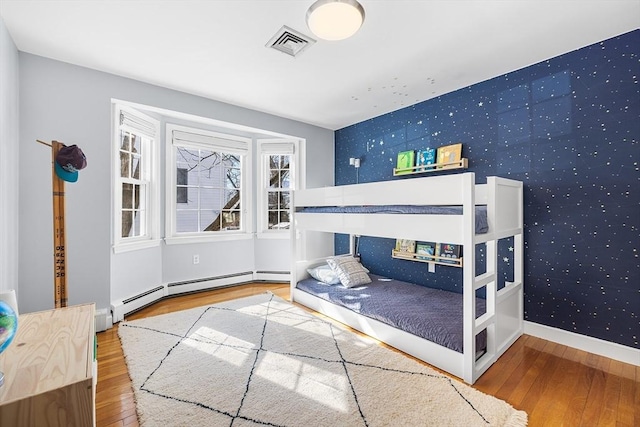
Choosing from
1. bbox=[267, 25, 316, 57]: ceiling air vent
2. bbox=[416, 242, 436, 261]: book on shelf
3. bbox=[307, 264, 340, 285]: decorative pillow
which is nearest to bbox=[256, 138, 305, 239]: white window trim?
bbox=[307, 264, 340, 285]: decorative pillow

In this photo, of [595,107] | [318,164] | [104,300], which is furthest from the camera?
[318,164]

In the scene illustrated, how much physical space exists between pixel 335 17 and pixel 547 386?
2566 mm

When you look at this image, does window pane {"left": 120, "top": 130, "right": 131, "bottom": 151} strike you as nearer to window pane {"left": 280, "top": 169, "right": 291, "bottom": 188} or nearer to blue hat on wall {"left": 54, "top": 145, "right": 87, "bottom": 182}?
blue hat on wall {"left": 54, "top": 145, "right": 87, "bottom": 182}

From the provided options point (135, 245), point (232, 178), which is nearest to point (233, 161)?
point (232, 178)

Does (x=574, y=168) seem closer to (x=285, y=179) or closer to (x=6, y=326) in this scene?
(x=285, y=179)

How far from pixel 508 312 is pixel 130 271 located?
11.8 feet

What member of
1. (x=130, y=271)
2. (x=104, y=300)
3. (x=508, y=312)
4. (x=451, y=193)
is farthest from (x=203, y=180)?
(x=508, y=312)

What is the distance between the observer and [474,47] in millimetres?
2223

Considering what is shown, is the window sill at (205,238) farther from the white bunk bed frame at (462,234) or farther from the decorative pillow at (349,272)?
the white bunk bed frame at (462,234)

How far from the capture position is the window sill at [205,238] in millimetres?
3603

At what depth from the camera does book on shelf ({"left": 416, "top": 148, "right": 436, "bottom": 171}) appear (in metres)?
3.14

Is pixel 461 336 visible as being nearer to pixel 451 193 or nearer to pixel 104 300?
pixel 451 193

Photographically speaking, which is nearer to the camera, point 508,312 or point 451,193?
point 451,193

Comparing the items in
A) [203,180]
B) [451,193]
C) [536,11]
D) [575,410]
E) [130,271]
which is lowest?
[575,410]
